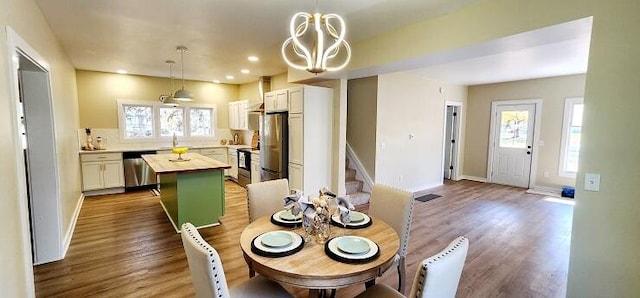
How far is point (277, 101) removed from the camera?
4949 millimetres

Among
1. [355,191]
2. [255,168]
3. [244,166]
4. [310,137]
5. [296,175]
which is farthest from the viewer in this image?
[244,166]

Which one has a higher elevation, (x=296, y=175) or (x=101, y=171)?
(x=296, y=175)

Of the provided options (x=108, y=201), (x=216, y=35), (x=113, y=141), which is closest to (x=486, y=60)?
(x=216, y=35)

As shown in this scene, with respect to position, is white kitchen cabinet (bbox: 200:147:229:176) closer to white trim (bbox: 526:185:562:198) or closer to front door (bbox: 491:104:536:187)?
front door (bbox: 491:104:536:187)

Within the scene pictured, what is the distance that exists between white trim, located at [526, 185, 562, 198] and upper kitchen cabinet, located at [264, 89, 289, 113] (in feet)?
18.0

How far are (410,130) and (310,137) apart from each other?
2406 millimetres

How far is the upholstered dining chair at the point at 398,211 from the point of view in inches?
83.9

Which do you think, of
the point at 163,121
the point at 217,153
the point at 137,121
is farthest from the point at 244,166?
the point at 137,121

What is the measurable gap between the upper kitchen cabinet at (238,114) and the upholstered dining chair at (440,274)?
596 centimetres

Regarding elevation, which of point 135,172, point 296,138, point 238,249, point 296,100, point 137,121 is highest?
point 296,100

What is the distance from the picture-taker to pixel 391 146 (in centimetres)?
544

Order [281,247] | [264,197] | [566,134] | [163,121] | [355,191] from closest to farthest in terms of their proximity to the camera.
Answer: [281,247] → [264,197] → [355,191] → [566,134] → [163,121]

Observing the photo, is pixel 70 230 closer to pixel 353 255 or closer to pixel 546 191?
pixel 353 255

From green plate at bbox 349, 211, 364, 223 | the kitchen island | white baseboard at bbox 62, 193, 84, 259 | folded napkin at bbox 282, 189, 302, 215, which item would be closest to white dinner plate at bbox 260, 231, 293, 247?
folded napkin at bbox 282, 189, 302, 215
